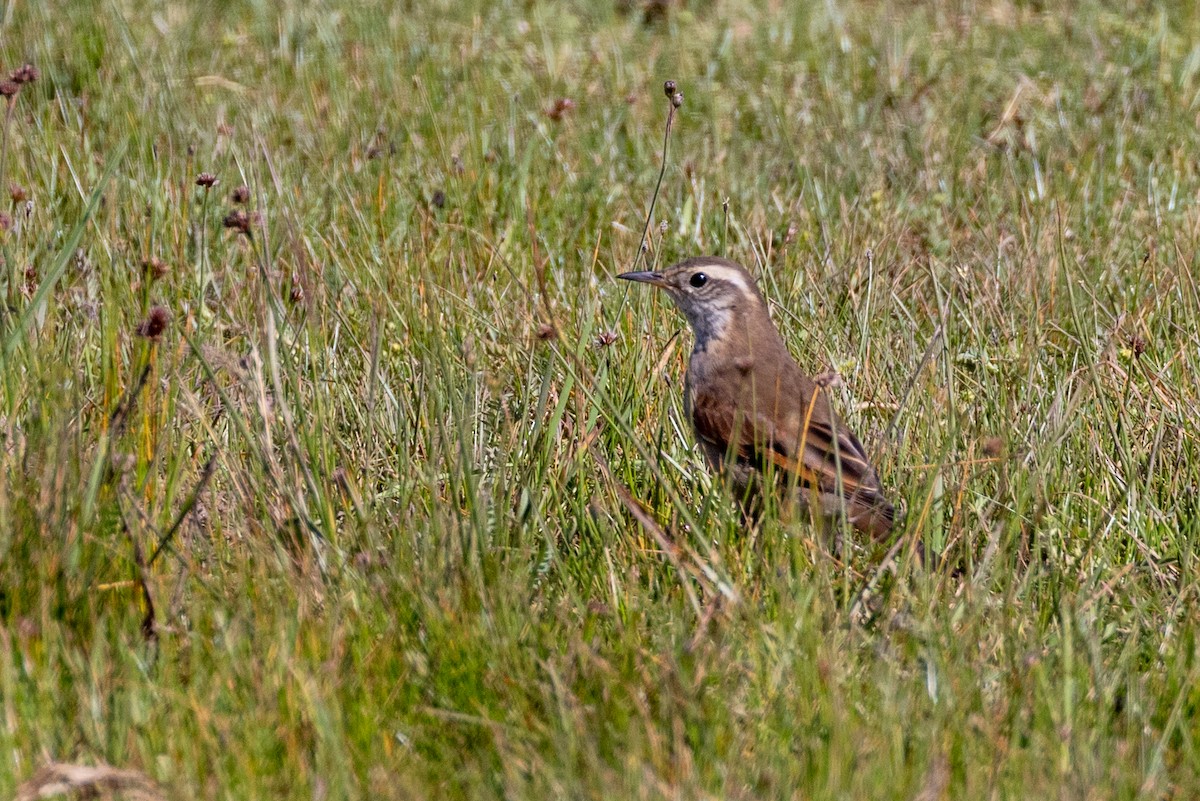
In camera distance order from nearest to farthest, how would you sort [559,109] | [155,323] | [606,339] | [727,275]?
[155,323]
[606,339]
[727,275]
[559,109]

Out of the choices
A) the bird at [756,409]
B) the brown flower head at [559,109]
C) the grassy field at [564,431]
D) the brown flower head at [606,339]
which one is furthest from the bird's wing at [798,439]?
the brown flower head at [559,109]

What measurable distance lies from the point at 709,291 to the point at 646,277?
Result: 21 centimetres

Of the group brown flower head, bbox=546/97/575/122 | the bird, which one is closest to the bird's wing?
the bird

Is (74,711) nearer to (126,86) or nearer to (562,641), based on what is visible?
(562,641)

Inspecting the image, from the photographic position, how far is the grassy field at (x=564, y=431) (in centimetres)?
320

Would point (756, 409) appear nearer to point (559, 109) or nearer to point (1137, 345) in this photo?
point (1137, 345)

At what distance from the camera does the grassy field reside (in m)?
3.20

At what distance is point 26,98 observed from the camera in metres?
7.33

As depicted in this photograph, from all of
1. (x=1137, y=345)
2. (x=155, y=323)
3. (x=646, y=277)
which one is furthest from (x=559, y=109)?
(x=155, y=323)

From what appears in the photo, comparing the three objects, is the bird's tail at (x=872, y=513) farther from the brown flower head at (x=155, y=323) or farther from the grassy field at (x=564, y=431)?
the brown flower head at (x=155, y=323)

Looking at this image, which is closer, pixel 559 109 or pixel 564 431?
pixel 564 431

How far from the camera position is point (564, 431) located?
493 centimetres

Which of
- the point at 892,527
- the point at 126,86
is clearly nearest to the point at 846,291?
the point at 892,527

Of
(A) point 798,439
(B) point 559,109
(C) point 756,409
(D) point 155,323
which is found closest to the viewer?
(D) point 155,323
